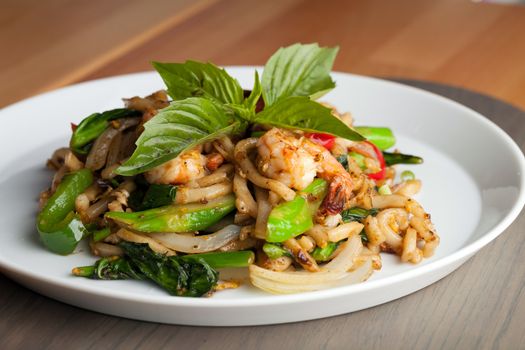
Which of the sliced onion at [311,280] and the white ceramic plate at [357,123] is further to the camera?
the sliced onion at [311,280]

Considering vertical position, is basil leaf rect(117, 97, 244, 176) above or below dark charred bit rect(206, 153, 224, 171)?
above

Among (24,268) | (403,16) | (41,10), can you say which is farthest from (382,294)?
(41,10)

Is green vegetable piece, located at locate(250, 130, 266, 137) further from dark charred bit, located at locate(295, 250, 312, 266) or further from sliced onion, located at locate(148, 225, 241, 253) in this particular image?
dark charred bit, located at locate(295, 250, 312, 266)

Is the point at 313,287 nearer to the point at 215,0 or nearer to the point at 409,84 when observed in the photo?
the point at 409,84

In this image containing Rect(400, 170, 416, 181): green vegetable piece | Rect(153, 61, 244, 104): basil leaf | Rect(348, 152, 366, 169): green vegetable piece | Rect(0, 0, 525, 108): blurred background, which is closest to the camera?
Rect(153, 61, 244, 104): basil leaf

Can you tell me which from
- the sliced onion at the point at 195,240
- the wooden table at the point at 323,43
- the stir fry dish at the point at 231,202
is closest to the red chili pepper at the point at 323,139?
the stir fry dish at the point at 231,202

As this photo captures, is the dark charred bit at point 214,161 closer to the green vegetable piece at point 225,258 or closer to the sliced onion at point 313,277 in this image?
the green vegetable piece at point 225,258

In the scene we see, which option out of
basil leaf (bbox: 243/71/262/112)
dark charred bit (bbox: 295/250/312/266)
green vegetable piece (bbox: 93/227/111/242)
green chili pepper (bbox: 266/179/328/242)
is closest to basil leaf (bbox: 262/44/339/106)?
basil leaf (bbox: 243/71/262/112)
